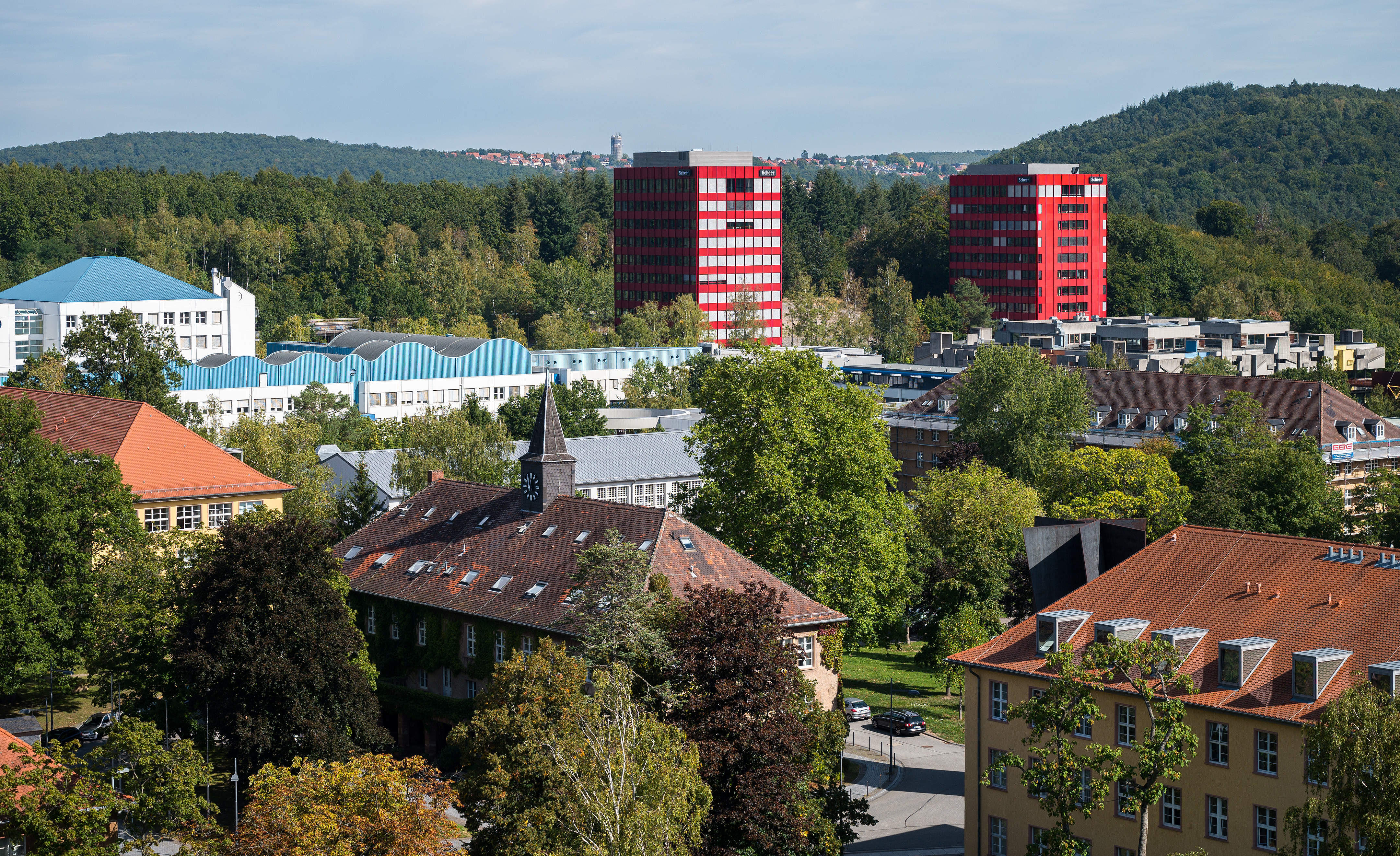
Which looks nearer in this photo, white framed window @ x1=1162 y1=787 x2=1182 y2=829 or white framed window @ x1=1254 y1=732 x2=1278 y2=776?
white framed window @ x1=1254 y1=732 x2=1278 y2=776

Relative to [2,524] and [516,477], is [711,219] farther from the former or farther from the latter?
[2,524]

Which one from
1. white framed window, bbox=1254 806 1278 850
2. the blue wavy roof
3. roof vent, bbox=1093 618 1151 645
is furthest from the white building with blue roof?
white framed window, bbox=1254 806 1278 850

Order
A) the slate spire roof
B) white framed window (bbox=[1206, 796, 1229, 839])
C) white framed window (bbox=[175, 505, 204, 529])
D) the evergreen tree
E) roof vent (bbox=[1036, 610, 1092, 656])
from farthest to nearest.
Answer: the evergreen tree
white framed window (bbox=[175, 505, 204, 529])
the slate spire roof
roof vent (bbox=[1036, 610, 1092, 656])
white framed window (bbox=[1206, 796, 1229, 839])

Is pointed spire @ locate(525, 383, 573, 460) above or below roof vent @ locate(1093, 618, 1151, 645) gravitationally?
above

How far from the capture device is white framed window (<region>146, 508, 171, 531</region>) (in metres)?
71.1

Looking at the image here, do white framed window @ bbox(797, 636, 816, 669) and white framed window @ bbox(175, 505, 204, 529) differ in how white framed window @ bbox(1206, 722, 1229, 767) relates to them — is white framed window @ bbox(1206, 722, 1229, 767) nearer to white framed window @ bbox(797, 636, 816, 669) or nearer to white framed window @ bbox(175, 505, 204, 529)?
white framed window @ bbox(797, 636, 816, 669)

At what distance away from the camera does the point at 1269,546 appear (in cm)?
4809

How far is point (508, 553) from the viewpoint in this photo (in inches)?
2480

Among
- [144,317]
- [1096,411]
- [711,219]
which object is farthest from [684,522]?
[711,219]

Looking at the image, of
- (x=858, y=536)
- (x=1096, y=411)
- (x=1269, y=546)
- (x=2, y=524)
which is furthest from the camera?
(x=1096, y=411)

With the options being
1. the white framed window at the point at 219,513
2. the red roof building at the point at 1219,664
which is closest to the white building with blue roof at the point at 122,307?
the white framed window at the point at 219,513

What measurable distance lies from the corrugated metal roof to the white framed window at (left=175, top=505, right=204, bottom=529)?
2574 cm

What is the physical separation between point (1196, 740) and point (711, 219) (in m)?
149

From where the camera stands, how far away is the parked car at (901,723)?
65.7 meters
